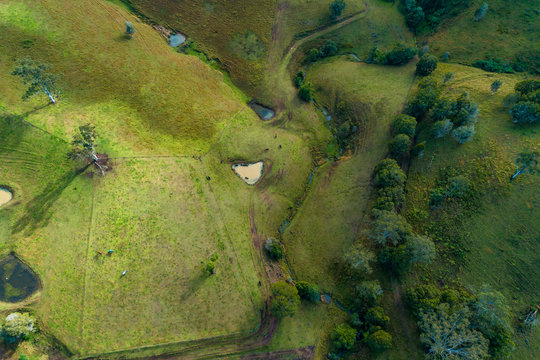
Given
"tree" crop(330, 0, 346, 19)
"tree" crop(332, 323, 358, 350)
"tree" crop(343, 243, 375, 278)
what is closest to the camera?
"tree" crop(332, 323, 358, 350)

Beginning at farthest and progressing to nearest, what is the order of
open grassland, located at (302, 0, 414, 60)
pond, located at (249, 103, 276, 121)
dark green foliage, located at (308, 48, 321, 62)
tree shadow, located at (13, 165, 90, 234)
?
open grassland, located at (302, 0, 414, 60), dark green foliage, located at (308, 48, 321, 62), pond, located at (249, 103, 276, 121), tree shadow, located at (13, 165, 90, 234)

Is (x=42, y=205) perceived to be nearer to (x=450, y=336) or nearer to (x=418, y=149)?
(x=450, y=336)

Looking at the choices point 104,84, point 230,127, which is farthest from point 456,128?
point 104,84

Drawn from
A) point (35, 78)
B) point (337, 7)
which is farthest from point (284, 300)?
point (337, 7)

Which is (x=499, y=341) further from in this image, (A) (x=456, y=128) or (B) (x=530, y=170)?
(A) (x=456, y=128)

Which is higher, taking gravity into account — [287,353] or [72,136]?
[72,136]

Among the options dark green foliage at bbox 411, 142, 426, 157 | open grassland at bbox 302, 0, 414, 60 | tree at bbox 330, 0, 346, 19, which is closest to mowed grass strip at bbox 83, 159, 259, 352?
dark green foliage at bbox 411, 142, 426, 157

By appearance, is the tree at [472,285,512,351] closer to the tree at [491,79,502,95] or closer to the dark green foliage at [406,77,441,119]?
the dark green foliage at [406,77,441,119]
